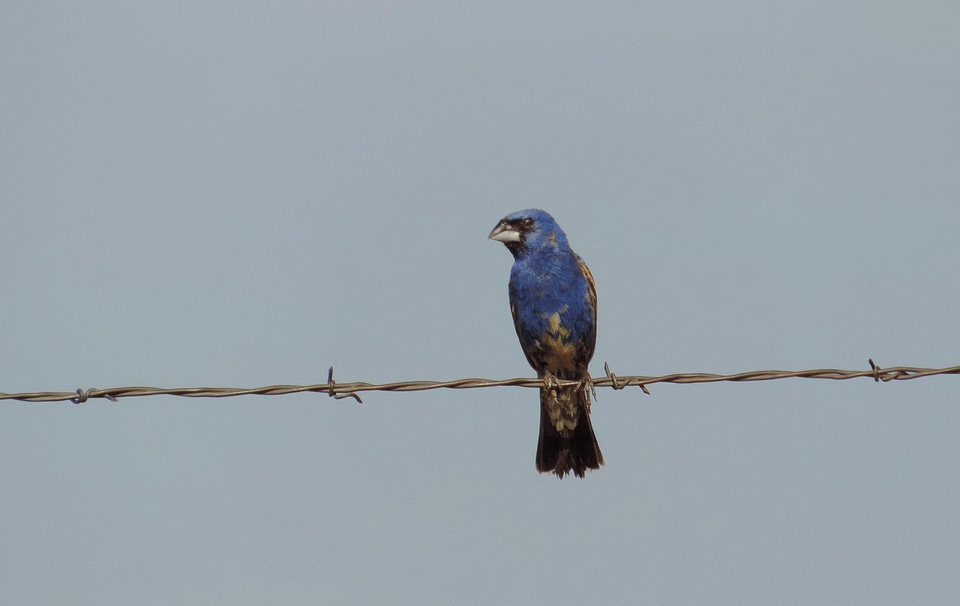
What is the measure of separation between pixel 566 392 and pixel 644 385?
9.48ft

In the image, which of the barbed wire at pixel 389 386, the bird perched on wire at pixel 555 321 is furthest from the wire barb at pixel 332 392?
the bird perched on wire at pixel 555 321

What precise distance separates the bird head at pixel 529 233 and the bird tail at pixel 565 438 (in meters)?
1.00

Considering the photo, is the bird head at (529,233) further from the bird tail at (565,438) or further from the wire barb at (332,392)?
the wire barb at (332,392)

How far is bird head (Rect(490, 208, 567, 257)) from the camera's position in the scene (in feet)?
28.5

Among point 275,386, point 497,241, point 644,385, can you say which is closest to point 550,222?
point 497,241

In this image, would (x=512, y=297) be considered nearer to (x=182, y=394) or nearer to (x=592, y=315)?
(x=592, y=315)

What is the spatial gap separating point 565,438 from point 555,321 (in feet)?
2.70

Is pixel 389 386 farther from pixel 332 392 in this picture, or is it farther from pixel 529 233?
pixel 529 233

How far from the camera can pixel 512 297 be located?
8.78 meters

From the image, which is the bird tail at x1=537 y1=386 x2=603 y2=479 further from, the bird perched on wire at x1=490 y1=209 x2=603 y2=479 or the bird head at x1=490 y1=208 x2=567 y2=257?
the bird head at x1=490 y1=208 x2=567 y2=257

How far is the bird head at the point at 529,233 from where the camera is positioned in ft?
28.5

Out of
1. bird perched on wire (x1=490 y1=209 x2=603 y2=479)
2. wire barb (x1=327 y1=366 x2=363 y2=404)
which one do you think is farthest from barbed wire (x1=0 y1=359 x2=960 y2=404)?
bird perched on wire (x1=490 y1=209 x2=603 y2=479)

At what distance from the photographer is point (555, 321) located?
8539 millimetres

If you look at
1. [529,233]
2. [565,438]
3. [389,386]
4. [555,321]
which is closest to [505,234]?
[529,233]
